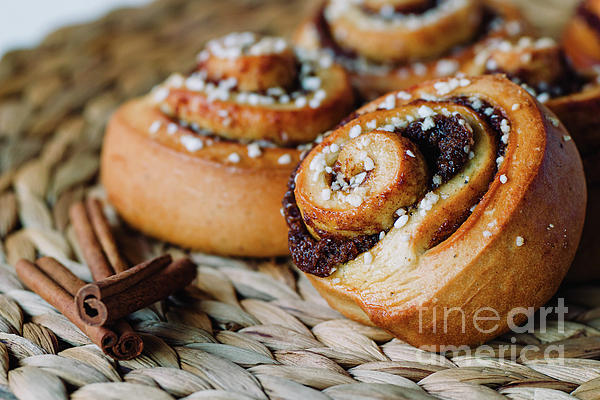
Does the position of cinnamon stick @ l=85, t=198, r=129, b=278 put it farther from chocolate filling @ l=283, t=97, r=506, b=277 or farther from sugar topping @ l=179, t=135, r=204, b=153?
chocolate filling @ l=283, t=97, r=506, b=277

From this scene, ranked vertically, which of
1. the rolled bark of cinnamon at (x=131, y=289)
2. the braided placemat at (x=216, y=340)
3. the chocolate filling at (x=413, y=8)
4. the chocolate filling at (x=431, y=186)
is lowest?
the braided placemat at (x=216, y=340)

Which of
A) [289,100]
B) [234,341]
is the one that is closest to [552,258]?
[234,341]

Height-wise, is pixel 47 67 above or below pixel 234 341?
above

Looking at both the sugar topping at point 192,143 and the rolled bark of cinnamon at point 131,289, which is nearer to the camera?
the rolled bark of cinnamon at point 131,289

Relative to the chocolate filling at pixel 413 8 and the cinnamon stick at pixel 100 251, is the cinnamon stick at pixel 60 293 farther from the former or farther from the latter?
the chocolate filling at pixel 413 8

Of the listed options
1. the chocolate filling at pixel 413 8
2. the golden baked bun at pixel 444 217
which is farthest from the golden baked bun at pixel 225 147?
the chocolate filling at pixel 413 8

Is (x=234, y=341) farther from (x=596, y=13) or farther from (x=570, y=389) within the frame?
(x=596, y=13)

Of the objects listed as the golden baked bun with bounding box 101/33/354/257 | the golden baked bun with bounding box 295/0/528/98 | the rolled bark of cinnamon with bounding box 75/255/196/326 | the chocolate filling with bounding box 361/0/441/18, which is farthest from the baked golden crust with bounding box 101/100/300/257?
the chocolate filling with bounding box 361/0/441/18
